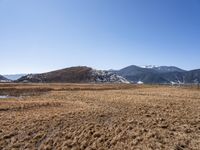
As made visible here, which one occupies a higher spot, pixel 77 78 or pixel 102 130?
pixel 77 78

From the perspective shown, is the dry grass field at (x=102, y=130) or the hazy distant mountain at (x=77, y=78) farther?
the hazy distant mountain at (x=77, y=78)

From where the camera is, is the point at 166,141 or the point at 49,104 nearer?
the point at 166,141

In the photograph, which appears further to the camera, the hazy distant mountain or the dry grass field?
the hazy distant mountain

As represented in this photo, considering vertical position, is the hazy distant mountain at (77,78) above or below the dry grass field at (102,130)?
above

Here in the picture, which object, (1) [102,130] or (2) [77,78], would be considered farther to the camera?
(2) [77,78]

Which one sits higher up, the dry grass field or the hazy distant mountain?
the hazy distant mountain

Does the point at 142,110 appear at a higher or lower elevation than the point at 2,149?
higher

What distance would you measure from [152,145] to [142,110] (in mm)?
10501

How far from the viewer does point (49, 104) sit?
34562 millimetres

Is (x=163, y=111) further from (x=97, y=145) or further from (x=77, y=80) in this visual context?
(x=77, y=80)

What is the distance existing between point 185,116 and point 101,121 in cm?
808

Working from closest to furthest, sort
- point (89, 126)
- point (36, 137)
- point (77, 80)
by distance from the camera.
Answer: point (36, 137), point (89, 126), point (77, 80)

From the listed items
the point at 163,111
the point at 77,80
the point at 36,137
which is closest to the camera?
the point at 36,137

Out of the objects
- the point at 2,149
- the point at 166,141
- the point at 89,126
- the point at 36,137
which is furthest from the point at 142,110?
the point at 2,149
